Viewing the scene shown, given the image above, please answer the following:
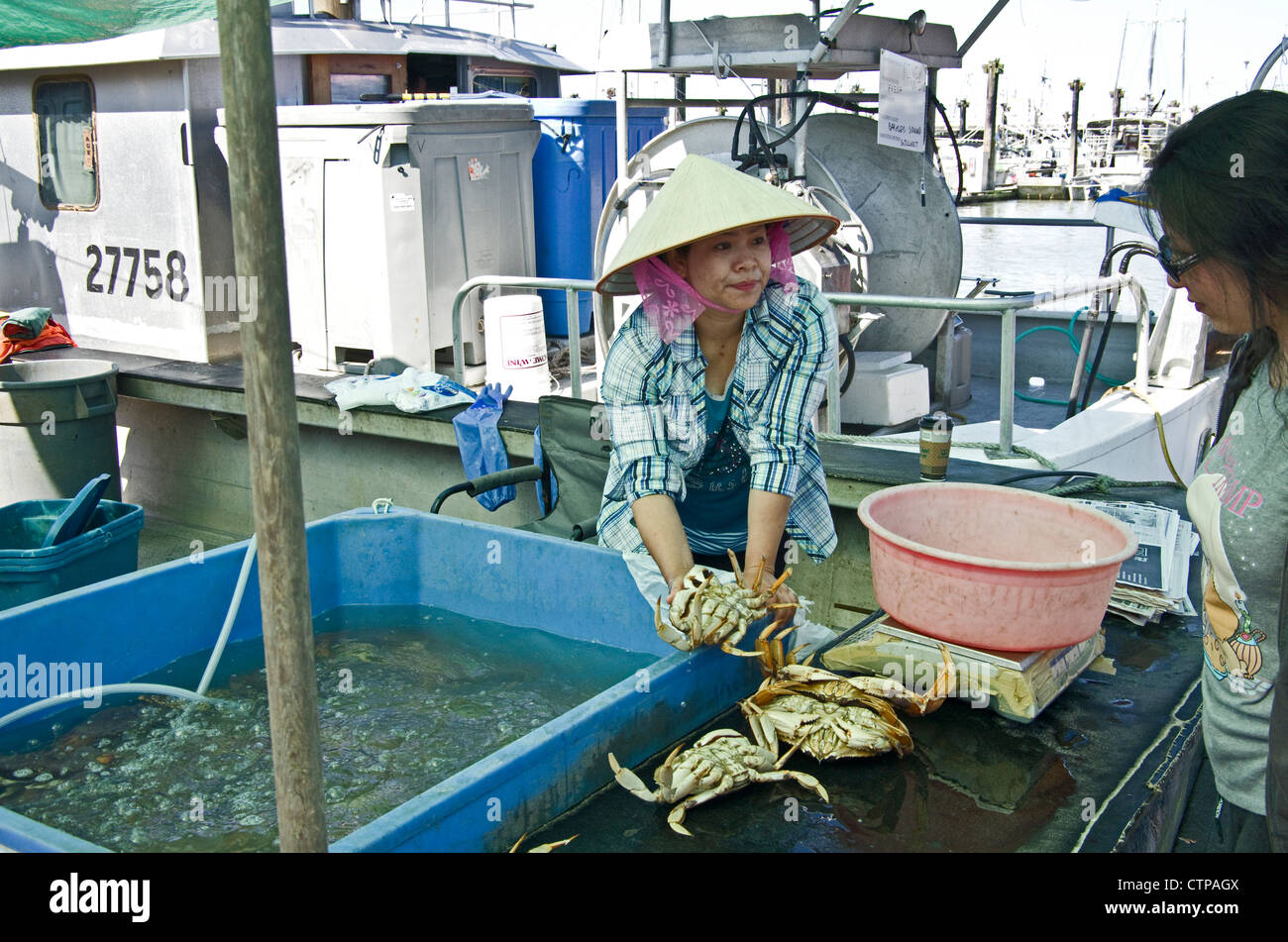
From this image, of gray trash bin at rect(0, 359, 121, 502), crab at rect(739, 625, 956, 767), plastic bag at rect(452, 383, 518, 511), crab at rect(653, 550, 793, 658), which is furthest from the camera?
gray trash bin at rect(0, 359, 121, 502)

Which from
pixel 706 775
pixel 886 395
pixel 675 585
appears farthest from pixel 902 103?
pixel 706 775

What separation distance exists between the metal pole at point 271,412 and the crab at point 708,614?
3.98 ft

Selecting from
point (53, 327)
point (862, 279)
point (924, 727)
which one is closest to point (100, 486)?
point (53, 327)

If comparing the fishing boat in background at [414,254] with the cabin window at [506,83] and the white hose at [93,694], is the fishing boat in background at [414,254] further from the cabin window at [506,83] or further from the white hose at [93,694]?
the cabin window at [506,83]

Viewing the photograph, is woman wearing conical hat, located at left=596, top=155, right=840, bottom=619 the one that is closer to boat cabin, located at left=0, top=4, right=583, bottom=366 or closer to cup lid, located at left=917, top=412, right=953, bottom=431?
cup lid, located at left=917, top=412, right=953, bottom=431

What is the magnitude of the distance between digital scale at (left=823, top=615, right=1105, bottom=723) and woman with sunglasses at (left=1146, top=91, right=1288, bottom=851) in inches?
19.7

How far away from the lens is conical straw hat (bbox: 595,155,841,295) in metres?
2.50

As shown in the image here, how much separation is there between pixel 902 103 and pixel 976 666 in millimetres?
3943

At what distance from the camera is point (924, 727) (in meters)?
2.38

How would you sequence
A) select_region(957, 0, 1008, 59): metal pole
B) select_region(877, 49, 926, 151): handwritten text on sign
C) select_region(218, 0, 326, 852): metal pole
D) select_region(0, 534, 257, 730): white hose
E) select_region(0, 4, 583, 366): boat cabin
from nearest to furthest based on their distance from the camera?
select_region(218, 0, 326, 852): metal pole, select_region(0, 534, 257, 730): white hose, select_region(877, 49, 926, 151): handwritten text on sign, select_region(957, 0, 1008, 59): metal pole, select_region(0, 4, 583, 366): boat cabin

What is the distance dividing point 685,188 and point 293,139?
4.57 metres

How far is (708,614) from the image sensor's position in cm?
247

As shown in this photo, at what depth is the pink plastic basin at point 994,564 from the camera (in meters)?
2.24

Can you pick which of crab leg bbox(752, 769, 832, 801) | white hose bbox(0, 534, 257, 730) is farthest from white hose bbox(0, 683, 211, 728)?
crab leg bbox(752, 769, 832, 801)
